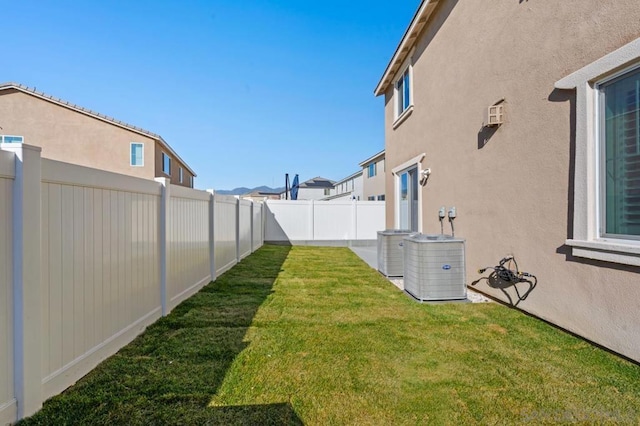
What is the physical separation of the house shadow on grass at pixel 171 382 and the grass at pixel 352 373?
0.01 metres

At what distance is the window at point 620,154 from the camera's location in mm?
3268

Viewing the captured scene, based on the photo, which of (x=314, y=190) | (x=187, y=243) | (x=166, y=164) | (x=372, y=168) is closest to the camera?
(x=187, y=243)

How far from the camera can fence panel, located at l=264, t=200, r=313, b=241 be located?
15.3 metres

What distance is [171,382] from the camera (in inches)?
110

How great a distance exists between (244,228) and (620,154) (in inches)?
349

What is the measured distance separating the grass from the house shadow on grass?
12 millimetres

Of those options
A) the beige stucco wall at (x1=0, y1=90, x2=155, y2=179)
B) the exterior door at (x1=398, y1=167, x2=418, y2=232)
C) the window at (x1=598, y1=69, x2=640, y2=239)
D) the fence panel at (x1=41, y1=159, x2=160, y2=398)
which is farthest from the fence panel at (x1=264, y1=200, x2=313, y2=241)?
the window at (x1=598, y1=69, x2=640, y2=239)

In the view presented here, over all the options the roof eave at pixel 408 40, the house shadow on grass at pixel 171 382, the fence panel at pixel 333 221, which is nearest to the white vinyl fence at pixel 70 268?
the house shadow on grass at pixel 171 382

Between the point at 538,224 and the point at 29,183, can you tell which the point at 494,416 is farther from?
the point at 29,183

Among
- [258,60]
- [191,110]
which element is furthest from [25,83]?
[258,60]

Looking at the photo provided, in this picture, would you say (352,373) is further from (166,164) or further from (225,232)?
(166,164)

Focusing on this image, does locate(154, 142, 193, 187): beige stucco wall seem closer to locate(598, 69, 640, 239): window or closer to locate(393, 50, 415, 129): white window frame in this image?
locate(393, 50, 415, 129): white window frame

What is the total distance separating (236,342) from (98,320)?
4.29 feet

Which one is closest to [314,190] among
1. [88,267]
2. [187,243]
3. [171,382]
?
[187,243]
